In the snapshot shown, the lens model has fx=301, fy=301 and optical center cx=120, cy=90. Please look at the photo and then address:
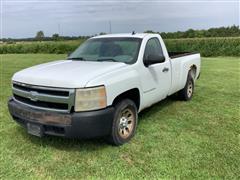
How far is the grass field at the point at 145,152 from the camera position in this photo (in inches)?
154

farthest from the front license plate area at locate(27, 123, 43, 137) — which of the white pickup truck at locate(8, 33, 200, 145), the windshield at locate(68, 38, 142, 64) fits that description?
the windshield at locate(68, 38, 142, 64)

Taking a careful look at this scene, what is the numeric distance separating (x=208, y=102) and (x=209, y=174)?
402cm

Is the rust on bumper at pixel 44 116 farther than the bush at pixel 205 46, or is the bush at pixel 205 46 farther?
the bush at pixel 205 46

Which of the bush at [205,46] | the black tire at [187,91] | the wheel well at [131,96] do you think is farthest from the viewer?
the bush at [205,46]

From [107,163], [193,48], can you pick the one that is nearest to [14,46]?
[193,48]

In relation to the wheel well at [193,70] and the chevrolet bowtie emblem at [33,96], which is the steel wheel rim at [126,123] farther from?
the wheel well at [193,70]

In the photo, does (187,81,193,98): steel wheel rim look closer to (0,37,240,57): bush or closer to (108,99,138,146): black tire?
(108,99,138,146): black tire

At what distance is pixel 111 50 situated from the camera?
5.63 meters

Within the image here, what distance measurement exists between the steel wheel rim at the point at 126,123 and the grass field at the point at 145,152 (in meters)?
0.17

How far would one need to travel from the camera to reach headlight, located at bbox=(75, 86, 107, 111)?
13.3ft

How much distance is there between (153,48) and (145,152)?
232cm

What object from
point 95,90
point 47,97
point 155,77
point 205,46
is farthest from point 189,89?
point 205,46

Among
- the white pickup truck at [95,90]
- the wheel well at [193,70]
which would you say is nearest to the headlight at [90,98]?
the white pickup truck at [95,90]

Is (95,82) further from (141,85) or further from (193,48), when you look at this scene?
(193,48)
